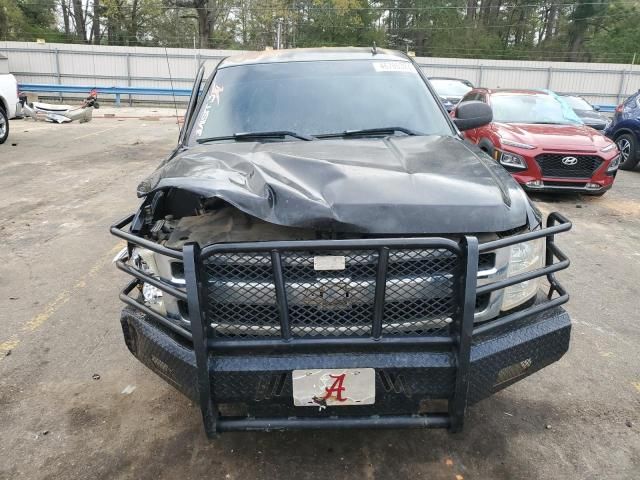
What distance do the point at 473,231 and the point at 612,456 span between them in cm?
140

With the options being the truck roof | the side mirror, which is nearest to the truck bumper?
the side mirror

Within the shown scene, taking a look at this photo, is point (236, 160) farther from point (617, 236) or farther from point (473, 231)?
point (617, 236)

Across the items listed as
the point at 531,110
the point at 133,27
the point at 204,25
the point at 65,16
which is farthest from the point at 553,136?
the point at 65,16

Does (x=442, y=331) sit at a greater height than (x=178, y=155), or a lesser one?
lesser

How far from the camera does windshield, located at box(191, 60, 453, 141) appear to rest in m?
3.51

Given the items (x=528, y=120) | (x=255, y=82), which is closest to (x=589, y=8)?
(x=528, y=120)

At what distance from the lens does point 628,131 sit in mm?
10617

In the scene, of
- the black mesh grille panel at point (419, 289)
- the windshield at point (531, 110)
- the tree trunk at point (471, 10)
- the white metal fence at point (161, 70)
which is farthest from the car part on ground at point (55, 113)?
the tree trunk at point (471, 10)

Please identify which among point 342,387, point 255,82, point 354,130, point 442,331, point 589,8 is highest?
point 589,8

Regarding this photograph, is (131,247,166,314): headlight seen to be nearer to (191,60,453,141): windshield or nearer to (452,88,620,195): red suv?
(191,60,453,141): windshield

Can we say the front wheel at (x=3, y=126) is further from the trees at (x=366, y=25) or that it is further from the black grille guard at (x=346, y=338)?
the trees at (x=366, y=25)

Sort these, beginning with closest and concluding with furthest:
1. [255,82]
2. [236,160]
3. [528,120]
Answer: [236,160] < [255,82] < [528,120]

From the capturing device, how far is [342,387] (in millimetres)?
2137

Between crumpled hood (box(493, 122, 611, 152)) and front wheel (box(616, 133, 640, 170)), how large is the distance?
2.97 m
